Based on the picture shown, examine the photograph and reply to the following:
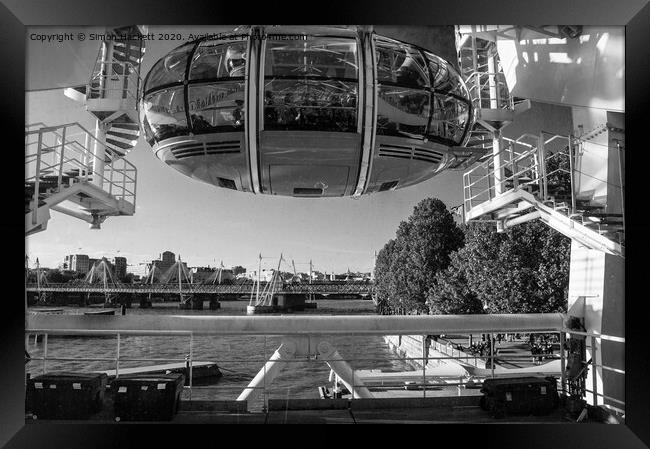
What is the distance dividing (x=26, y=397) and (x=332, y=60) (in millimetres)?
4233

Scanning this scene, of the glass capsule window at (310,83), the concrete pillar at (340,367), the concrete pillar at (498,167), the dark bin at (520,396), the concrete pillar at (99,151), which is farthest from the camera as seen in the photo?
the concrete pillar at (498,167)

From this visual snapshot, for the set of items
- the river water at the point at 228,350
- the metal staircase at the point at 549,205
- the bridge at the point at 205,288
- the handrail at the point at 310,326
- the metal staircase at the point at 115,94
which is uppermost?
the metal staircase at the point at 115,94

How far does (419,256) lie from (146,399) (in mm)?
18035

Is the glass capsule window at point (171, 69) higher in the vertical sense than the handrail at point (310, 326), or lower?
higher

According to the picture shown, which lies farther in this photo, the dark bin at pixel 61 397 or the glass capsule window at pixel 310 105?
the dark bin at pixel 61 397

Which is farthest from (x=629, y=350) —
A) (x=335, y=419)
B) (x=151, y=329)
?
(x=151, y=329)

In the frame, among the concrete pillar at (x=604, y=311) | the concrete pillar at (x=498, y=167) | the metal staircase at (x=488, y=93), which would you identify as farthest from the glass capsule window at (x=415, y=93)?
the metal staircase at (x=488, y=93)

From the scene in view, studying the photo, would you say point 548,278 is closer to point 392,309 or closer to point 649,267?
point 649,267

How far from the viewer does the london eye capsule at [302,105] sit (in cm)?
426

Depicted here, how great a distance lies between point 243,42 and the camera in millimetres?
4312

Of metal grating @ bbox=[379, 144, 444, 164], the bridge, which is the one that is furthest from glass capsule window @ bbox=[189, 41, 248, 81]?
the bridge

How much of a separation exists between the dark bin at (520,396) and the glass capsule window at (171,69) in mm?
4225
